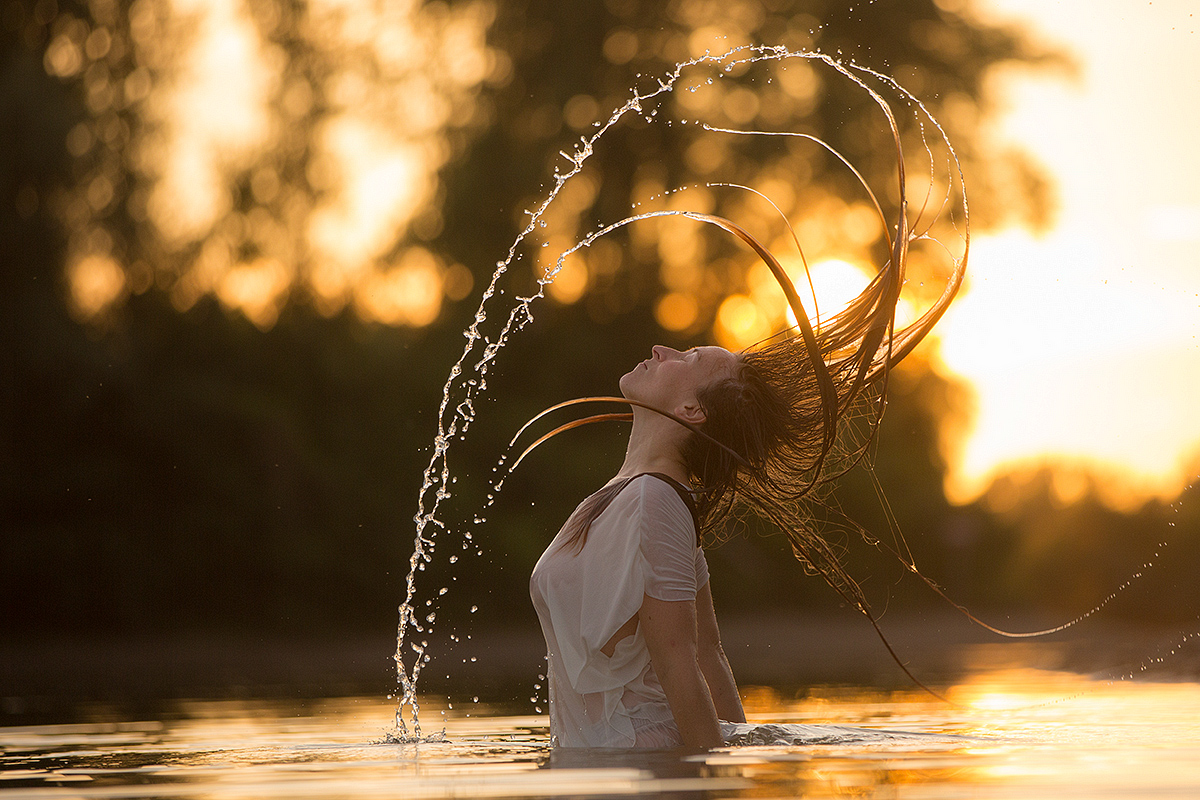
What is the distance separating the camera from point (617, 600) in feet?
13.5

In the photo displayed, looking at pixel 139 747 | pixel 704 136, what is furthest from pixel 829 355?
pixel 704 136

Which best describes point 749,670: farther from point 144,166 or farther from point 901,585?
point 144,166

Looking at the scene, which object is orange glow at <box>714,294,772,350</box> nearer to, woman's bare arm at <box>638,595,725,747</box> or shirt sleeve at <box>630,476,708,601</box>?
shirt sleeve at <box>630,476,708,601</box>

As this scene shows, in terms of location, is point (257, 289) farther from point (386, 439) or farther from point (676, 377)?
point (676, 377)

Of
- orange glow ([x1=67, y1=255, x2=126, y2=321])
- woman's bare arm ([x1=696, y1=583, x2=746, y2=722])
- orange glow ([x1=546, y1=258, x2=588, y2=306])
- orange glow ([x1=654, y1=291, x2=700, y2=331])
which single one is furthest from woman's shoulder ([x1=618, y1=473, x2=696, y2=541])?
orange glow ([x1=546, y1=258, x2=588, y2=306])

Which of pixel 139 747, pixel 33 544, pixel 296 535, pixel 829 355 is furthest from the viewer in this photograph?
pixel 296 535

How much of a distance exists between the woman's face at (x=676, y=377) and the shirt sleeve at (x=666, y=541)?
36 centimetres

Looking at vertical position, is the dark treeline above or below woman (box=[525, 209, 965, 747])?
above

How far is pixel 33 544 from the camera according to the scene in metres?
17.4

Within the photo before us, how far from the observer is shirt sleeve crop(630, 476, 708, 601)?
4086 mm

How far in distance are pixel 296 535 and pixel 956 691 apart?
456 inches

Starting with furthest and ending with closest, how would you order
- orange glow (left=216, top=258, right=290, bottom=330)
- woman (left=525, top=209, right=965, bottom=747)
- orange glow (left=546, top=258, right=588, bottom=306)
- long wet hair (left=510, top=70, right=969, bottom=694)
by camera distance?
orange glow (left=546, top=258, right=588, bottom=306) → orange glow (left=216, top=258, right=290, bottom=330) → long wet hair (left=510, top=70, right=969, bottom=694) → woman (left=525, top=209, right=965, bottom=747)

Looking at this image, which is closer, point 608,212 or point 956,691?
point 956,691

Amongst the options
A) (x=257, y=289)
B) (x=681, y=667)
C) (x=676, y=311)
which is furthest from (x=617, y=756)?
(x=257, y=289)
